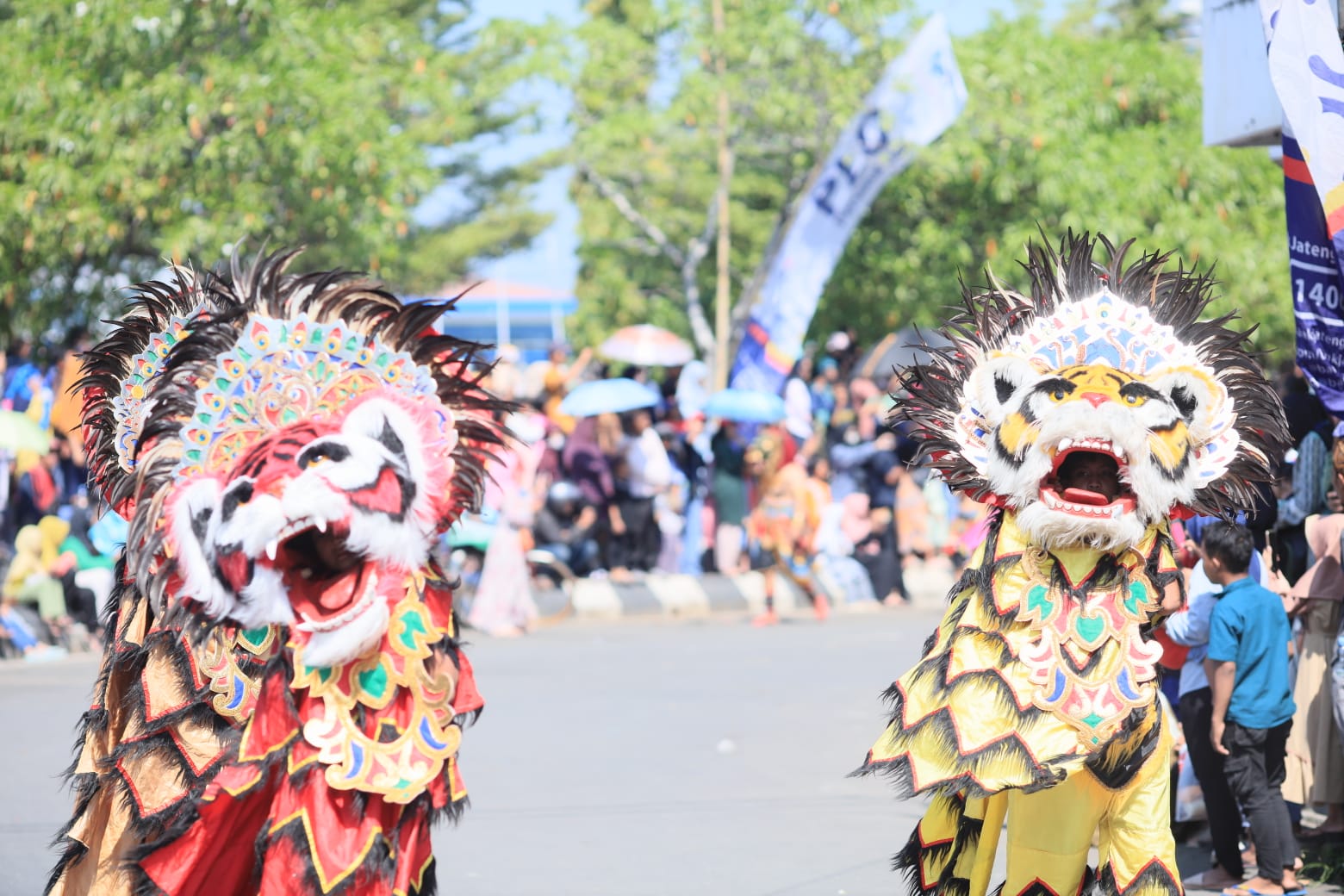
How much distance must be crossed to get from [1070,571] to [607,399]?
943 cm

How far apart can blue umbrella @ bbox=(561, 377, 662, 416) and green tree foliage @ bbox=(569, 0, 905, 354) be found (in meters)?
5.58

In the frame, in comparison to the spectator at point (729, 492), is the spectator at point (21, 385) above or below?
above

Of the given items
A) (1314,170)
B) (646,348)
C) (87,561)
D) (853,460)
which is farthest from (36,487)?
(1314,170)

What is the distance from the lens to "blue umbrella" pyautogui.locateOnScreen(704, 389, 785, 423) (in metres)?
Result: 14.3

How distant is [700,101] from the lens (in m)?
19.1

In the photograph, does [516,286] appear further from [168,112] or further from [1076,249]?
[1076,249]

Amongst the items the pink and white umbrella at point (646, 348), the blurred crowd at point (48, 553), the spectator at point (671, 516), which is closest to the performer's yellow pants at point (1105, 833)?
the blurred crowd at point (48, 553)

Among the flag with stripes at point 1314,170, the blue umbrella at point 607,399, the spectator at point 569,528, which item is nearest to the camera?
the flag with stripes at point 1314,170

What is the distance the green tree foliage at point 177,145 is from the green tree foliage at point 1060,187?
20.5 feet

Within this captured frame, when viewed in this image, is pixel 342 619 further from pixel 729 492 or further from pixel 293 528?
pixel 729 492

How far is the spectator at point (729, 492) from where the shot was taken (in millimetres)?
14258

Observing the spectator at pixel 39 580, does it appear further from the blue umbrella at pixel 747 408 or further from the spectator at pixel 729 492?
the blue umbrella at pixel 747 408

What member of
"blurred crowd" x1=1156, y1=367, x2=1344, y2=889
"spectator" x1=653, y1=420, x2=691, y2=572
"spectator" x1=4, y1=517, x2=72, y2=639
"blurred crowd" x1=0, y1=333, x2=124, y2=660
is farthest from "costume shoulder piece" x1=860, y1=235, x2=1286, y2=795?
"spectator" x1=653, y1=420, x2=691, y2=572

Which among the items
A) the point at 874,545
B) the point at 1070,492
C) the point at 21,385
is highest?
the point at 21,385
